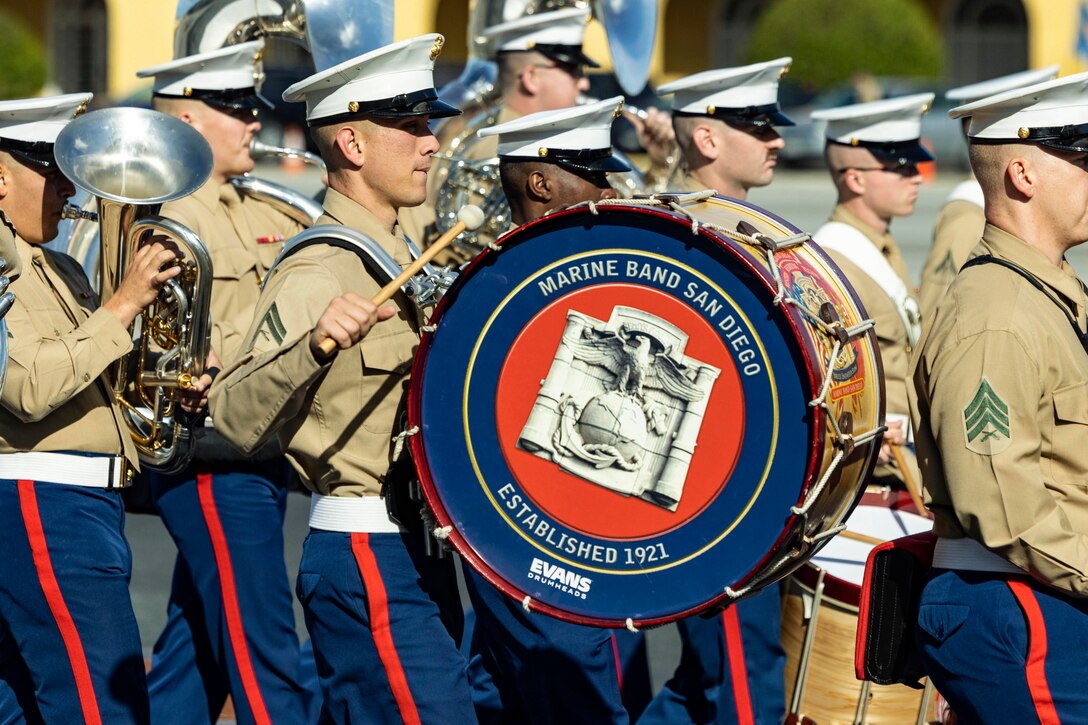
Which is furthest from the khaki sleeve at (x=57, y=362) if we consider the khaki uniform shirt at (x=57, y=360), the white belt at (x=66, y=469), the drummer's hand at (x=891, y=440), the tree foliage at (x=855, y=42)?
the tree foliage at (x=855, y=42)

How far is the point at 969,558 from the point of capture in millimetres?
3225

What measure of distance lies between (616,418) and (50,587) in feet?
4.92

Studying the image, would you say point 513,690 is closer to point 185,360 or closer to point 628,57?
point 185,360

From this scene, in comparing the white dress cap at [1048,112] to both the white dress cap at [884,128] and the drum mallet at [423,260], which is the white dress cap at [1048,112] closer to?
the drum mallet at [423,260]

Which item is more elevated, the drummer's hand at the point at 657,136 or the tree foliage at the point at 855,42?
the drummer's hand at the point at 657,136

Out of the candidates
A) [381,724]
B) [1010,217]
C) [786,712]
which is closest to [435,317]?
[381,724]

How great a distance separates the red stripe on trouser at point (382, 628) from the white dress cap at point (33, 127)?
4.09 ft

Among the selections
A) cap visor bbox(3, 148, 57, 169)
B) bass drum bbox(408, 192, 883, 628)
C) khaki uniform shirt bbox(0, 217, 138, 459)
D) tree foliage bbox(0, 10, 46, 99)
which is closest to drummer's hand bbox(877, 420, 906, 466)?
bass drum bbox(408, 192, 883, 628)

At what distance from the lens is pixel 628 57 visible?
6301 millimetres

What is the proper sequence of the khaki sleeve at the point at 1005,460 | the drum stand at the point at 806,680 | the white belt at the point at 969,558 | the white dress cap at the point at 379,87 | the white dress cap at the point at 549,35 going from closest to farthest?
the khaki sleeve at the point at 1005,460 < the white belt at the point at 969,558 < the white dress cap at the point at 379,87 < the drum stand at the point at 806,680 < the white dress cap at the point at 549,35

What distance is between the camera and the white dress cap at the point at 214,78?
202 inches

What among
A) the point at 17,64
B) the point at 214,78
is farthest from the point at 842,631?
the point at 17,64

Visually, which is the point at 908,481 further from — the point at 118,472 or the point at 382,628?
the point at 118,472

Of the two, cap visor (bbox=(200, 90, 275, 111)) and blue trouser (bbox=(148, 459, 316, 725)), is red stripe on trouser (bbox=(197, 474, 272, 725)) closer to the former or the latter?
blue trouser (bbox=(148, 459, 316, 725))
